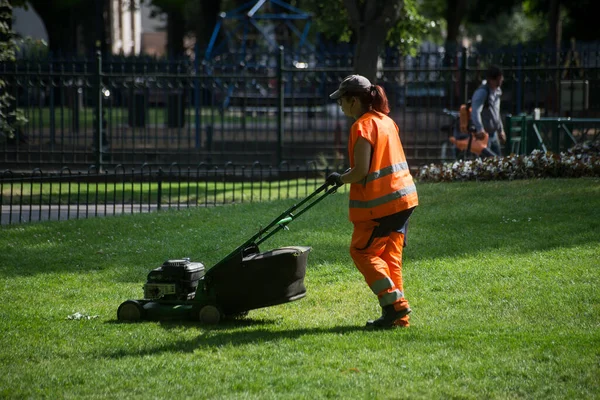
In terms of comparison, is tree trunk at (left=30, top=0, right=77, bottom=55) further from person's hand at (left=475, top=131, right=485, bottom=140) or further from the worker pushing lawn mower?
the worker pushing lawn mower

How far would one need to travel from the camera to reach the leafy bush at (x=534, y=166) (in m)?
12.6

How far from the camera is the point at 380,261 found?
22.0 feet

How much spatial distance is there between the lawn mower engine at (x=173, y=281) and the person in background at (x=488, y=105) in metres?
A: 7.04

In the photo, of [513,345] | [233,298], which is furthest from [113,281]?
[513,345]

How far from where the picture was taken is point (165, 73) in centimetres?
1819

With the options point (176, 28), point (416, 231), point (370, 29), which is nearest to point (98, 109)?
point (370, 29)

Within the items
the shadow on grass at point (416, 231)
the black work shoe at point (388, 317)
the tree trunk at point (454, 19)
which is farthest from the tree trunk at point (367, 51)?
the tree trunk at point (454, 19)

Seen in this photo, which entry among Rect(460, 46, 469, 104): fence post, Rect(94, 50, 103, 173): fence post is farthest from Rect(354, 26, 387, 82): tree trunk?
Rect(94, 50, 103, 173): fence post

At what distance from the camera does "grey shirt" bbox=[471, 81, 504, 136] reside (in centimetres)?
1334

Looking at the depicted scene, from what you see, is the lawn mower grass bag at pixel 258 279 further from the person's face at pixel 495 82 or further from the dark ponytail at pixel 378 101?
the person's face at pixel 495 82

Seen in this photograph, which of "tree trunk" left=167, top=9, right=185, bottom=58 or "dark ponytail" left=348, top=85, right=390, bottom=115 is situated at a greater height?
"tree trunk" left=167, top=9, right=185, bottom=58

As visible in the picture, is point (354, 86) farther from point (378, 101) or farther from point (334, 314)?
point (334, 314)

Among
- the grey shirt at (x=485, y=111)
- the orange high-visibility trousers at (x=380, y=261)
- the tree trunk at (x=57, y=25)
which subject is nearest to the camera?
the orange high-visibility trousers at (x=380, y=261)

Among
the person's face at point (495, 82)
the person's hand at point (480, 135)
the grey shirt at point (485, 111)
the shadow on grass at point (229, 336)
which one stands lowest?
the shadow on grass at point (229, 336)
